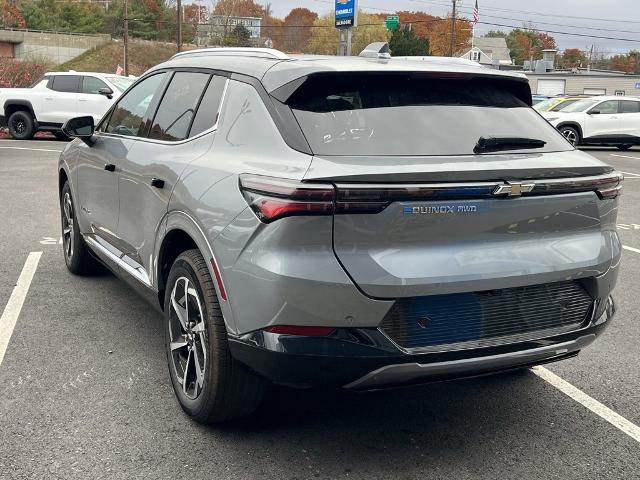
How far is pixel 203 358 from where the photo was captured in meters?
3.24

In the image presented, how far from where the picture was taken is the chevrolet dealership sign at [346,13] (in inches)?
902

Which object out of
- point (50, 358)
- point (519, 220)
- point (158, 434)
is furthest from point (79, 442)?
point (519, 220)

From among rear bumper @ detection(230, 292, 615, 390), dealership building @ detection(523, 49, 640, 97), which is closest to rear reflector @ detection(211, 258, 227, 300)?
rear bumper @ detection(230, 292, 615, 390)

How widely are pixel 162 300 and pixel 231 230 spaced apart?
1094 mm

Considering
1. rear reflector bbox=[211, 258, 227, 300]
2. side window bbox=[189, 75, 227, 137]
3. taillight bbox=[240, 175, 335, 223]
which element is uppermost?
side window bbox=[189, 75, 227, 137]

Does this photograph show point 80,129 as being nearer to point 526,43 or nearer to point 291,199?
point 291,199

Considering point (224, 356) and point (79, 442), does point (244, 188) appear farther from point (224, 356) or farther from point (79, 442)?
point (79, 442)

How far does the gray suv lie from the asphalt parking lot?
0.25 m

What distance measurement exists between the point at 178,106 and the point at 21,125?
1735 centimetres

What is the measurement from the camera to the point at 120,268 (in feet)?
14.4

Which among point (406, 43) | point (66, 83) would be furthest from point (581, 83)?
point (66, 83)

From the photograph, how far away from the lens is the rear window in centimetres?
295

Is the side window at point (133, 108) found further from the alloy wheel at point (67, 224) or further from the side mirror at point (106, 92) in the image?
the side mirror at point (106, 92)

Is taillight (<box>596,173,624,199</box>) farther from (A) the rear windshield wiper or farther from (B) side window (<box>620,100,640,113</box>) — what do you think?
(B) side window (<box>620,100,640,113</box>)
